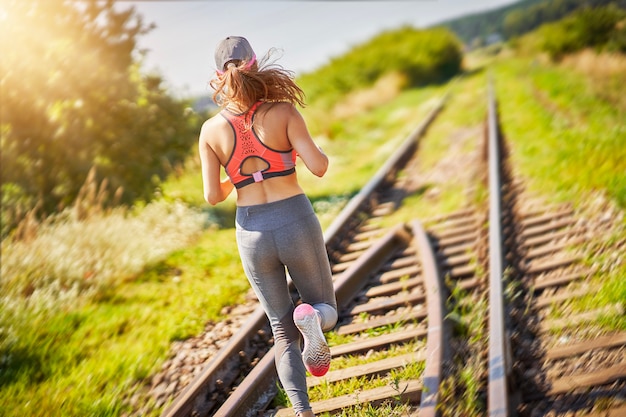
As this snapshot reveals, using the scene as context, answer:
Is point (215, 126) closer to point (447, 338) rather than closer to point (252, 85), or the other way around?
point (252, 85)

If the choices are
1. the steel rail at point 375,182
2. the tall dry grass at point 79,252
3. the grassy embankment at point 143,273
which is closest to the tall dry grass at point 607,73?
the grassy embankment at point 143,273

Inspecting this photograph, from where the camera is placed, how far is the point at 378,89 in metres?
29.4

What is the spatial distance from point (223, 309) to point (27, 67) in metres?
4.55

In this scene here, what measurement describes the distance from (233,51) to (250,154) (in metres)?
0.49

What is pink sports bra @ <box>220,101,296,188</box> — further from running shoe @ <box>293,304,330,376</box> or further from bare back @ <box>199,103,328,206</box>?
running shoe @ <box>293,304,330,376</box>

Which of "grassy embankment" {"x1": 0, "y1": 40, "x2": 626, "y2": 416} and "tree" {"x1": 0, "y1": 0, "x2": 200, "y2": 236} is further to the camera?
"tree" {"x1": 0, "y1": 0, "x2": 200, "y2": 236}

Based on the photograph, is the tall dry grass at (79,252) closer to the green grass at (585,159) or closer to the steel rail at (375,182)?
the steel rail at (375,182)

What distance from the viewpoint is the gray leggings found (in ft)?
9.29

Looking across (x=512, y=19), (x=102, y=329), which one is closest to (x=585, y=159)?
(x=102, y=329)

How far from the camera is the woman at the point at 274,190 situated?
271cm

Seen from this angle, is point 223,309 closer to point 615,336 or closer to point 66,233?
point 66,233

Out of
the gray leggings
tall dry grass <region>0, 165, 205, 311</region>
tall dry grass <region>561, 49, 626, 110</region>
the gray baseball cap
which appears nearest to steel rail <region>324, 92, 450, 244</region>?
tall dry grass <region>0, 165, 205, 311</region>

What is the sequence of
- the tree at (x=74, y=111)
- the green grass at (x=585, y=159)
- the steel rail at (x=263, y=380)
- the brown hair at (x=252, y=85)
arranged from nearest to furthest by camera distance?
the brown hair at (x=252, y=85) < the steel rail at (x=263, y=380) < the green grass at (x=585, y=159) < the tree at (x=74, y=111)

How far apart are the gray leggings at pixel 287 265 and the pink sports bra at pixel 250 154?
5.9 inches
